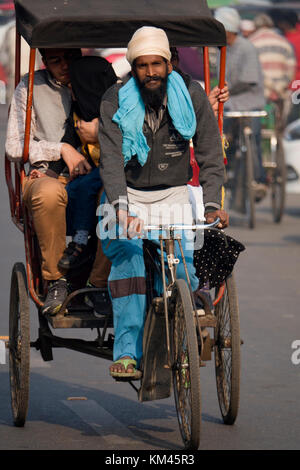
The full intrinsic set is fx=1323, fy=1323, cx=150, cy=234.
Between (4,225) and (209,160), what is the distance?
27.4 ft

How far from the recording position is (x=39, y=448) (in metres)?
6.33

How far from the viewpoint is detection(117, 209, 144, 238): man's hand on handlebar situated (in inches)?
244

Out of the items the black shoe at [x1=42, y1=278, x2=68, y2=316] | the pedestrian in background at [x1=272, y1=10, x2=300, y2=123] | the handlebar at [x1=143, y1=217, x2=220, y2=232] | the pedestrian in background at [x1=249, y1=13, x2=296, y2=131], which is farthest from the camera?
the pedestrian in background at [x1=272, y1=10, x2=300, y2=123]

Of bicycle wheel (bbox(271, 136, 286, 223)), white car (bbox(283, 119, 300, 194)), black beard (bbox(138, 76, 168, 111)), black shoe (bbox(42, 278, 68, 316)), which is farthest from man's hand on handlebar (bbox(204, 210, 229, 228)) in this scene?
white car (bbox(283, 119, 300, 194))

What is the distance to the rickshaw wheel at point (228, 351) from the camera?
6523 millimetres

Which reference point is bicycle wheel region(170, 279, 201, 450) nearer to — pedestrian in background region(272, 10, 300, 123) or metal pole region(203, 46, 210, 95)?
metal pole region(203, 46, 210, 95)

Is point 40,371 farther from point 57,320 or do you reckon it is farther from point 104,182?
point 104,182

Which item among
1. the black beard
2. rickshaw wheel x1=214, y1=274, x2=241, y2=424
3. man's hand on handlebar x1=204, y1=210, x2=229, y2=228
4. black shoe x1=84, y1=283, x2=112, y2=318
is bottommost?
rickshaw wheel x1=214, y1=274, x2=241, y2=424

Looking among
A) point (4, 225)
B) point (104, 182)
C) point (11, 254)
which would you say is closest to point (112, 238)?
point (104, 182)

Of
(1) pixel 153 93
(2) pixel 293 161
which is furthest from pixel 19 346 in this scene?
(2) pixel 293 161

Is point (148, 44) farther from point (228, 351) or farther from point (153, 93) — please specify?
point (228, 351)

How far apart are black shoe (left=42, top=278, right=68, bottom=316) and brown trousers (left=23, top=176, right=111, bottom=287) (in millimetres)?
55

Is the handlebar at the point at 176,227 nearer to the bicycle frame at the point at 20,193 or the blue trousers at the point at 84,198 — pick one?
the blue trousers at the point at 84,198

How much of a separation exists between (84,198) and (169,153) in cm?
65
